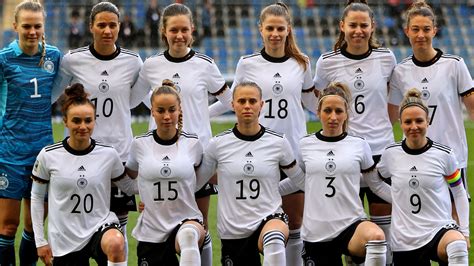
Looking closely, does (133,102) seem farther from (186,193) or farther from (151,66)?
(186,193)

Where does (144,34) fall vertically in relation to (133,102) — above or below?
above

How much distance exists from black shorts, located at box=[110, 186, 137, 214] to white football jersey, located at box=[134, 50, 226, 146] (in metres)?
0.48

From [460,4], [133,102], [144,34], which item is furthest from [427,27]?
[460,4]

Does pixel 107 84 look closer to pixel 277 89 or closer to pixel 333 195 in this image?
pixel 277 89

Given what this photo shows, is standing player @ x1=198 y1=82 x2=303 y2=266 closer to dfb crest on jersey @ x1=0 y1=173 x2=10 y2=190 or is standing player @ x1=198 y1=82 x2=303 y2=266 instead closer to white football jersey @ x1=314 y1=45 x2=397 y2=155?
white football jersey @ x1=314 y1=45 x2=397 y2=155

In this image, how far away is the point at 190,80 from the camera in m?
7.01

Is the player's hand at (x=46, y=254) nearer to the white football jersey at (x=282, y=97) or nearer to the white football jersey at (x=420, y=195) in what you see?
the white football jersey at (x=282, y=97)

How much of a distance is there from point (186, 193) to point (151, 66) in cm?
99

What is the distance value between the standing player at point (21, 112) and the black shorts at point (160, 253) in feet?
2.91

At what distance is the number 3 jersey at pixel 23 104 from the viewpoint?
22.7ft

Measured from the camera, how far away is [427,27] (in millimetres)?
6898

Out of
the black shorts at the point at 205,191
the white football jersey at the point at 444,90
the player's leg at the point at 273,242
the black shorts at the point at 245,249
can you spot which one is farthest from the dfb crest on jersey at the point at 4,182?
the white football jersey at the point at 444,90

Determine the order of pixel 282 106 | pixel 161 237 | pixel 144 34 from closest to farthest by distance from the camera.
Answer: pixel 161 237 < pixel 282 106 < pixel 144 34

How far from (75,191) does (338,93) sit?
169 cm
